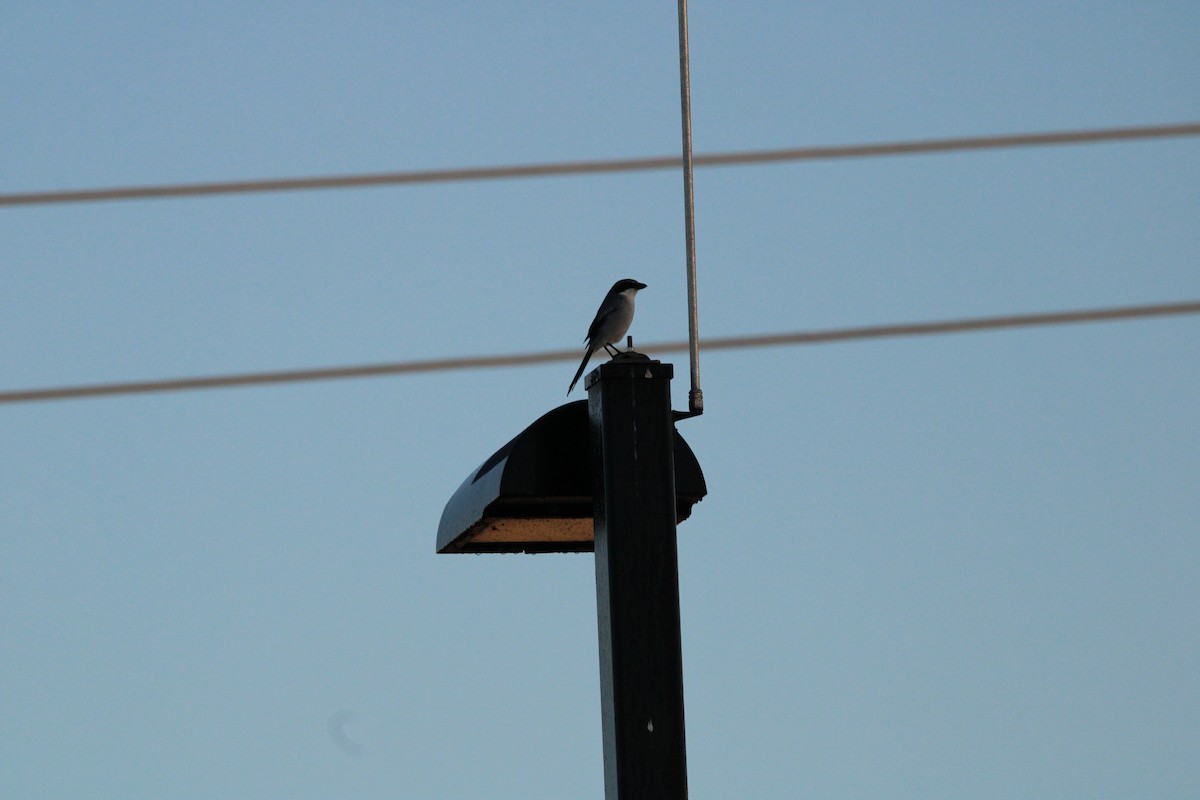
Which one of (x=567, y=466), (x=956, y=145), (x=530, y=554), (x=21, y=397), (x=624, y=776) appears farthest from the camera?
(x=956, y=145)

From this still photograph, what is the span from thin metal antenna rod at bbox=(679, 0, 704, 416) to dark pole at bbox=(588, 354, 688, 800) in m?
0.11

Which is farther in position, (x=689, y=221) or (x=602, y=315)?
(x=602, y=315)

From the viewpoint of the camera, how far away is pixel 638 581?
3547 millimetres

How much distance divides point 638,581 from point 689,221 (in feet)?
3.00

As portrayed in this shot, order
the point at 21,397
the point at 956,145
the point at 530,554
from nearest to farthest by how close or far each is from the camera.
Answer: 1. the point at 530,554
2. the point at 21,397
3. the point at 956,145

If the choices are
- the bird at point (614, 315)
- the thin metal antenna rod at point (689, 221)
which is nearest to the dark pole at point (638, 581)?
the thin metal antenna rod at point (689, 221)

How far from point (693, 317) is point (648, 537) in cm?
57

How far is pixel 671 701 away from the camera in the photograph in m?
3.49

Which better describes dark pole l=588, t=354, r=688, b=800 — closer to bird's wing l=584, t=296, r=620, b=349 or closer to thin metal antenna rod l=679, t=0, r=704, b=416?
thin metal antenna rod l=679, t=0, r=704, b=416

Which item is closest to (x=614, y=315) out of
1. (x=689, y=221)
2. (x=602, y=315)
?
(x=602, y=315)

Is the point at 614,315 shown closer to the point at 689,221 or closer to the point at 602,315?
the point at 602,315

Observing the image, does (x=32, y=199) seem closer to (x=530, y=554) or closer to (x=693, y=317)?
(x=530, y=554)

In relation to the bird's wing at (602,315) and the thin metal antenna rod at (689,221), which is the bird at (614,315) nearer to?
the bird's wing at (602,315)

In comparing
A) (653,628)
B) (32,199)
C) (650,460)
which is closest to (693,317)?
(650,460)
